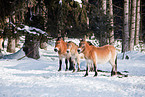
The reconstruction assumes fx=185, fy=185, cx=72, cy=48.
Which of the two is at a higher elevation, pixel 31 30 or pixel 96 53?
pixel 31 30

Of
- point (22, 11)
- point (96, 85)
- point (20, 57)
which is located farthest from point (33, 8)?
point (96, 85)

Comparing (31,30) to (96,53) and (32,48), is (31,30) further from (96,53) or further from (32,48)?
(96,53)

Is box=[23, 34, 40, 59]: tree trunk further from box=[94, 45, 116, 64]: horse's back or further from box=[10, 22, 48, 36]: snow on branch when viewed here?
box=[94, 45, 116, 64]: horse's back

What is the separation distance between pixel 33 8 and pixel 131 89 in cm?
780

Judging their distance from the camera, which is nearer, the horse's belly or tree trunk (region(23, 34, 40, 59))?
the horse's belly

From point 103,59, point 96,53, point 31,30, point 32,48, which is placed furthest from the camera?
point 32,48

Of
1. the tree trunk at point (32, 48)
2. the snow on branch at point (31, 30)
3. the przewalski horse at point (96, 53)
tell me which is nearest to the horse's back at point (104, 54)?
the przewalski horse at point (96, 53)

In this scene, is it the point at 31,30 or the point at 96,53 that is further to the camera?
the point at 31,30

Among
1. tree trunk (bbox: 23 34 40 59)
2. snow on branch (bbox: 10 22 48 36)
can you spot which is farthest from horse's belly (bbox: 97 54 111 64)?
tree trunk (bbox: 23 34 40 59)

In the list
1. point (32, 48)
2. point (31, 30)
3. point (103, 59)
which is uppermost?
point (31, 30)

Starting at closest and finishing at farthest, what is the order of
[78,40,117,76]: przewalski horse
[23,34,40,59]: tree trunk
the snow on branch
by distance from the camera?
1. [78,40,117,76]: przewalski horse
2. the snow on branch
3. [23,34,40,59]: tree trunk

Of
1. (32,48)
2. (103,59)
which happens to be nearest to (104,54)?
(103,59)

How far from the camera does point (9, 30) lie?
10156 millimetres

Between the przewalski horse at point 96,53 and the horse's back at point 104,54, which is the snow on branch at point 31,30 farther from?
the horse's back at point 104,54
